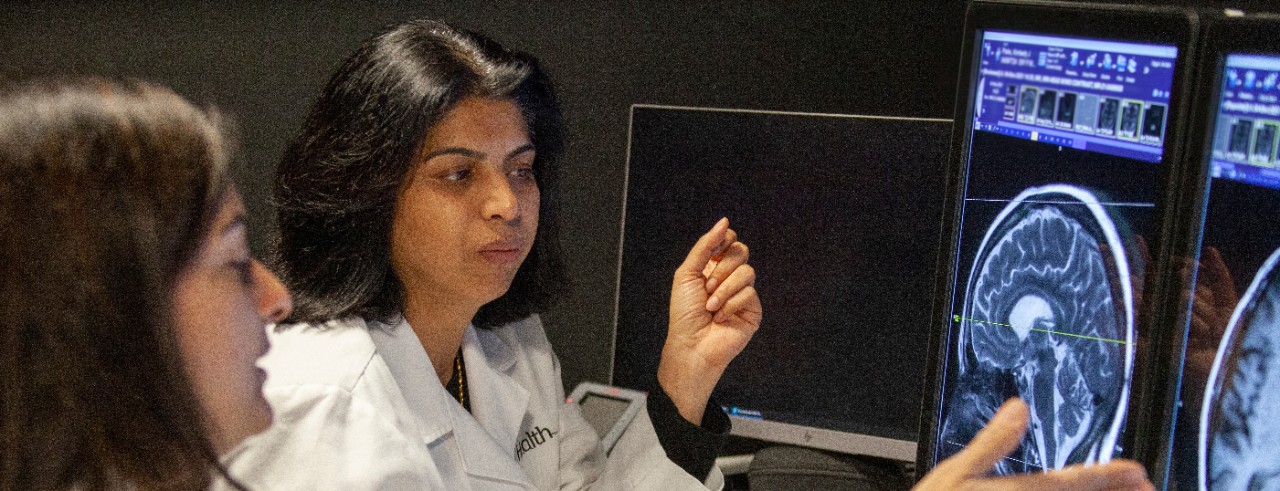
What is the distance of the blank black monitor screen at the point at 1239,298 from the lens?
0.61 meters

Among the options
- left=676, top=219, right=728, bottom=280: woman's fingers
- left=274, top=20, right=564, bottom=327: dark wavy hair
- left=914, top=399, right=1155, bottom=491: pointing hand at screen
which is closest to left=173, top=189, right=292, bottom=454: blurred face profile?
left=274, top=20, right=564, bottom=327: dark wavy hair

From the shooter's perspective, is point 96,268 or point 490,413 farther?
point 490,413

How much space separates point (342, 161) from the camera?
112 centimetres

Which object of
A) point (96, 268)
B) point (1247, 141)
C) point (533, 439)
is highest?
point (1247, 141)

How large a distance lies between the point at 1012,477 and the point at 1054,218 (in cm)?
19

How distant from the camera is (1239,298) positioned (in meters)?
0.63

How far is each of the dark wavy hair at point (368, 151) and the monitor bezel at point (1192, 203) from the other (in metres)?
0.70

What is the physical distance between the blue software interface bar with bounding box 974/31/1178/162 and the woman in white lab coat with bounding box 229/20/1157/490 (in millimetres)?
523

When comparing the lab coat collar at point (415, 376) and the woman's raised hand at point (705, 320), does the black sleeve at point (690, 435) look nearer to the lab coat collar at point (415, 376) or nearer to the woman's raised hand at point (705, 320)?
the woman's raised hand at point (705, 320)

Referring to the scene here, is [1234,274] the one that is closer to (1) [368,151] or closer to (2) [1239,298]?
(2) [1239,298]

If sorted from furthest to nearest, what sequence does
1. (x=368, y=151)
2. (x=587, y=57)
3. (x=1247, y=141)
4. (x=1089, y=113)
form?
(x=587, y=57) → (x=368, y=151) → (x=1089, y=113) → (x=1247, y=141)

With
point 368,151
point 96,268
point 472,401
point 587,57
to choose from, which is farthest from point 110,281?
point 587,57

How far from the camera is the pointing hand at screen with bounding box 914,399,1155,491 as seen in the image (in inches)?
25.9

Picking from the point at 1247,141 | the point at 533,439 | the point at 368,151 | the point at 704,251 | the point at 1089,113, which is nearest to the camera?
the point at 1247,141
